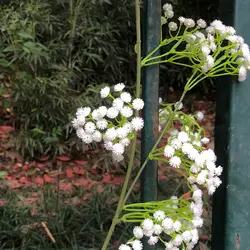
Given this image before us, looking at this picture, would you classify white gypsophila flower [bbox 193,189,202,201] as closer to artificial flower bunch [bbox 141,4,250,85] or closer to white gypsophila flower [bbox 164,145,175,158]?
white gypsophila flower [bbox 164,145,175,158]

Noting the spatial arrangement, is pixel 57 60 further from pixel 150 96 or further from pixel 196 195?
pixel 196 195

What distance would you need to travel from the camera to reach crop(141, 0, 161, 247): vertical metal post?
33.6 inches

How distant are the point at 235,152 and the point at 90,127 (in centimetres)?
31

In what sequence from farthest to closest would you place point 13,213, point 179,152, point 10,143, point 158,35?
1. point 10,143
2. point 13,213
3. point 158,35
4. point 179,152

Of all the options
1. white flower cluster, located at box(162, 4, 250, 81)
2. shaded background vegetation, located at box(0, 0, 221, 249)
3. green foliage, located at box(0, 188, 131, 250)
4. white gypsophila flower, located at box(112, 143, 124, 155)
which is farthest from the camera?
shaded background vegetation, located at box(0, 0, 221, 249)

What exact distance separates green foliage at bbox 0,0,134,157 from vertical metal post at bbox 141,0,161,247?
1.92 m

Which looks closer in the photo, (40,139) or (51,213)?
(51,213)

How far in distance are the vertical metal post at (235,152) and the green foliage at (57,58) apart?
1.94m

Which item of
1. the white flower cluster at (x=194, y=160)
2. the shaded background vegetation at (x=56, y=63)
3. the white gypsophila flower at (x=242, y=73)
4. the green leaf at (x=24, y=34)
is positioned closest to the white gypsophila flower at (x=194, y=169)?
the white flower cluster at (x=194, y=160)

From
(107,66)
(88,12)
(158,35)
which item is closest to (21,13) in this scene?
(88,12)

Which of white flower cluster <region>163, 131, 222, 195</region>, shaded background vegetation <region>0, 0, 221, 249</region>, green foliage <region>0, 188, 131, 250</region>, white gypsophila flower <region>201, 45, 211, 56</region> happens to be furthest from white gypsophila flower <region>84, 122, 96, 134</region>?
shaded background vegetation <region>0, 0, 221, 249</region>

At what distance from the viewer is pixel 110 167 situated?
2.88m

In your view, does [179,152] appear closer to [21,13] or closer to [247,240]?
[247,240]

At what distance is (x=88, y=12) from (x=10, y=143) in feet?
3.24
